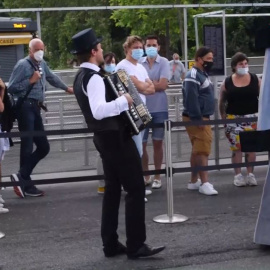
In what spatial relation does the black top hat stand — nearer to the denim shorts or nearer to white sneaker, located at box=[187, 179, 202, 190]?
the denim shorts

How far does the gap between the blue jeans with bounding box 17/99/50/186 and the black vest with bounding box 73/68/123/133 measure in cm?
289

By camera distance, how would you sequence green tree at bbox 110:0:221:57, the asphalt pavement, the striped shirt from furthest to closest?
green tree at bbox 110:0:221:57 < the striped shirt < the asphalt pavement

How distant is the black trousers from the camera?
5816 mm

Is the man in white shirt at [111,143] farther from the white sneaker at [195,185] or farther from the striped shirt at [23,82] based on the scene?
the white sneaker at [195,185]

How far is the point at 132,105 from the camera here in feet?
19.1

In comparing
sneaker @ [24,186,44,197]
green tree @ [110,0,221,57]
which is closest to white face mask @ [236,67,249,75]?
sneaker @ [24,186,44,197]

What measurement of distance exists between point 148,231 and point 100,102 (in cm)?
197

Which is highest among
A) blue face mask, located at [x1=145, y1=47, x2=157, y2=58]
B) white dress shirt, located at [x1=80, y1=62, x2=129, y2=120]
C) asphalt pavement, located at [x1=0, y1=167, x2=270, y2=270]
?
blue face mask, located at [x1=145, y1=47, x2=157, y2=58]

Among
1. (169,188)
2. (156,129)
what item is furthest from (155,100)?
(169,188)

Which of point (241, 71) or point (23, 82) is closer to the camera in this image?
point (23, 82)

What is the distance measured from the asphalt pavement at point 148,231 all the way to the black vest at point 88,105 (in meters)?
1.22

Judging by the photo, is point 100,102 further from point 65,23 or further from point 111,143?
point 65,23

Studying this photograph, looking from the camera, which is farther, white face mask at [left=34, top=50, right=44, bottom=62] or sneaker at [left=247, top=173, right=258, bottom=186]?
sneaker at [left=247, top=173, right=258, bottom=186]

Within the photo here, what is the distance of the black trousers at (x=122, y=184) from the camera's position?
19.1 ft
